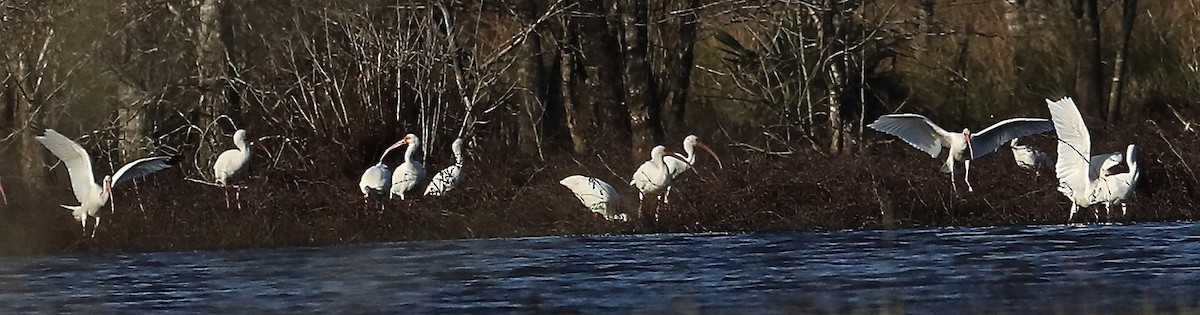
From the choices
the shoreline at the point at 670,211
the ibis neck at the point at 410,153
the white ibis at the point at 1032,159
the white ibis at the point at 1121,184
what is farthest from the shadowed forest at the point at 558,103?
the ibis neck at the point at 410,153

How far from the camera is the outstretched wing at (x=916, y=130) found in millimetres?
19359

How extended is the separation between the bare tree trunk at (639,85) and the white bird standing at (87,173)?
6.29m

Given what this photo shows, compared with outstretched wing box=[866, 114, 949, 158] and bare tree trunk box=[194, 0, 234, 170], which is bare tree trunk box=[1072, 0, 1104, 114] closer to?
outstretched wing box=[866, 114, 949, 158]

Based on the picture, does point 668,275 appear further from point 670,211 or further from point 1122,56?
point 1122,56

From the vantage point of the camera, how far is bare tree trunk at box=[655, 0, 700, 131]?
1003 inches

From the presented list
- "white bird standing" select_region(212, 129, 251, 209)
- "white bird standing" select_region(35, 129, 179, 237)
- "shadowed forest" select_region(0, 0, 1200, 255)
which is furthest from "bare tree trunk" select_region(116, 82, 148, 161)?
"white bird standing" select_region(35, 129, 179, 237)

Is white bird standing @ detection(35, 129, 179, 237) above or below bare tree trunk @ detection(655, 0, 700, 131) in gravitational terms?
below

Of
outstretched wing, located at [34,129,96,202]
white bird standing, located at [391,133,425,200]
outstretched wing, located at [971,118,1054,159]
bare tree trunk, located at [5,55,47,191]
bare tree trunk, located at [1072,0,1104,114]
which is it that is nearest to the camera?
outstretched wing, located at [34,129,96,202]

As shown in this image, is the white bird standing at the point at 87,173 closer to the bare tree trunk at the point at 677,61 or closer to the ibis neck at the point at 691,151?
the ibis neck at the point at 691,151

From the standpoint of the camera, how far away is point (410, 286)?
46.7 feet

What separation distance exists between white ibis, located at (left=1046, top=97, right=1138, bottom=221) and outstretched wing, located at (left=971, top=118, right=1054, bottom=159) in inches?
38.6

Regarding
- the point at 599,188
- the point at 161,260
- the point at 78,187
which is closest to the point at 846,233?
the point at 599,188

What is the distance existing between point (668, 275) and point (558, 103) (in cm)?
1244

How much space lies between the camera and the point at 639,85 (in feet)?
80.0
